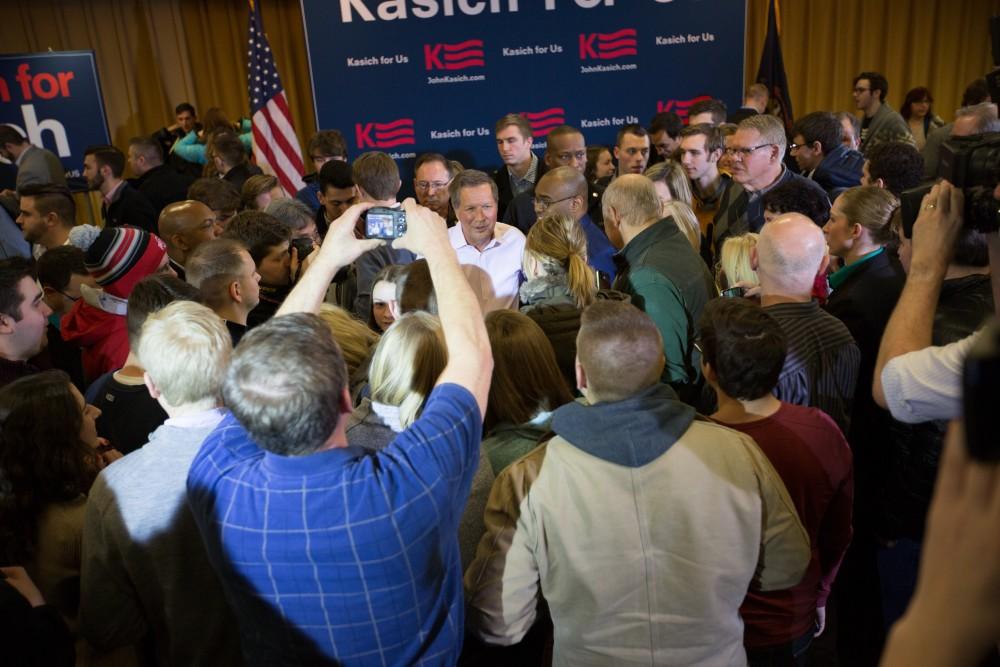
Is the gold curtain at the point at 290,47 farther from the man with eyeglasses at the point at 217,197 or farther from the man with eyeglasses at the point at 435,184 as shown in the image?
the man with eyeglasses at the point at 217,197

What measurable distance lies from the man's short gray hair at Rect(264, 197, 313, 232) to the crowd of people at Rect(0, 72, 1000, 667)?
4.63 feet

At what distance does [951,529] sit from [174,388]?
1633mm

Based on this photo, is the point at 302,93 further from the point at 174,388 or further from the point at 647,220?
the point at 174,388

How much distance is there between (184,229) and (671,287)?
2.49 metres

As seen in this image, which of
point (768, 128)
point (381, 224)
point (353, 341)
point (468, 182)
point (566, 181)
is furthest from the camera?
point (768, 128)

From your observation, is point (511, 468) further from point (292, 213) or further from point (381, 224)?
point (292, 213)

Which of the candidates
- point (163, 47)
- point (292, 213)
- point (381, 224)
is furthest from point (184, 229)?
point (163, 47)

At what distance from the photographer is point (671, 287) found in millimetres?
3100

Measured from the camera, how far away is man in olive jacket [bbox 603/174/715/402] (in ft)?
10.1

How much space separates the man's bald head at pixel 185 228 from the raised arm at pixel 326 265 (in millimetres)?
2237

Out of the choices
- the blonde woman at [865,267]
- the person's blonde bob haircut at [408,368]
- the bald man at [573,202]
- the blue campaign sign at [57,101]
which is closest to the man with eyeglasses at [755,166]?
the bald man at [573,202]

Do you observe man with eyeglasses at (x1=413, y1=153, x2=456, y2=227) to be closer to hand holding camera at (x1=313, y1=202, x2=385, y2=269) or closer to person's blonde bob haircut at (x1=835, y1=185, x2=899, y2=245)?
person's blonde bob haircut at (x1=835, y1=185, x2=899, y2=245)

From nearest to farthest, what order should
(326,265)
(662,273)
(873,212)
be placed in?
(326,265), (873,212), (662,273)

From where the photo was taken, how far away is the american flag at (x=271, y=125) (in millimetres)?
7094
